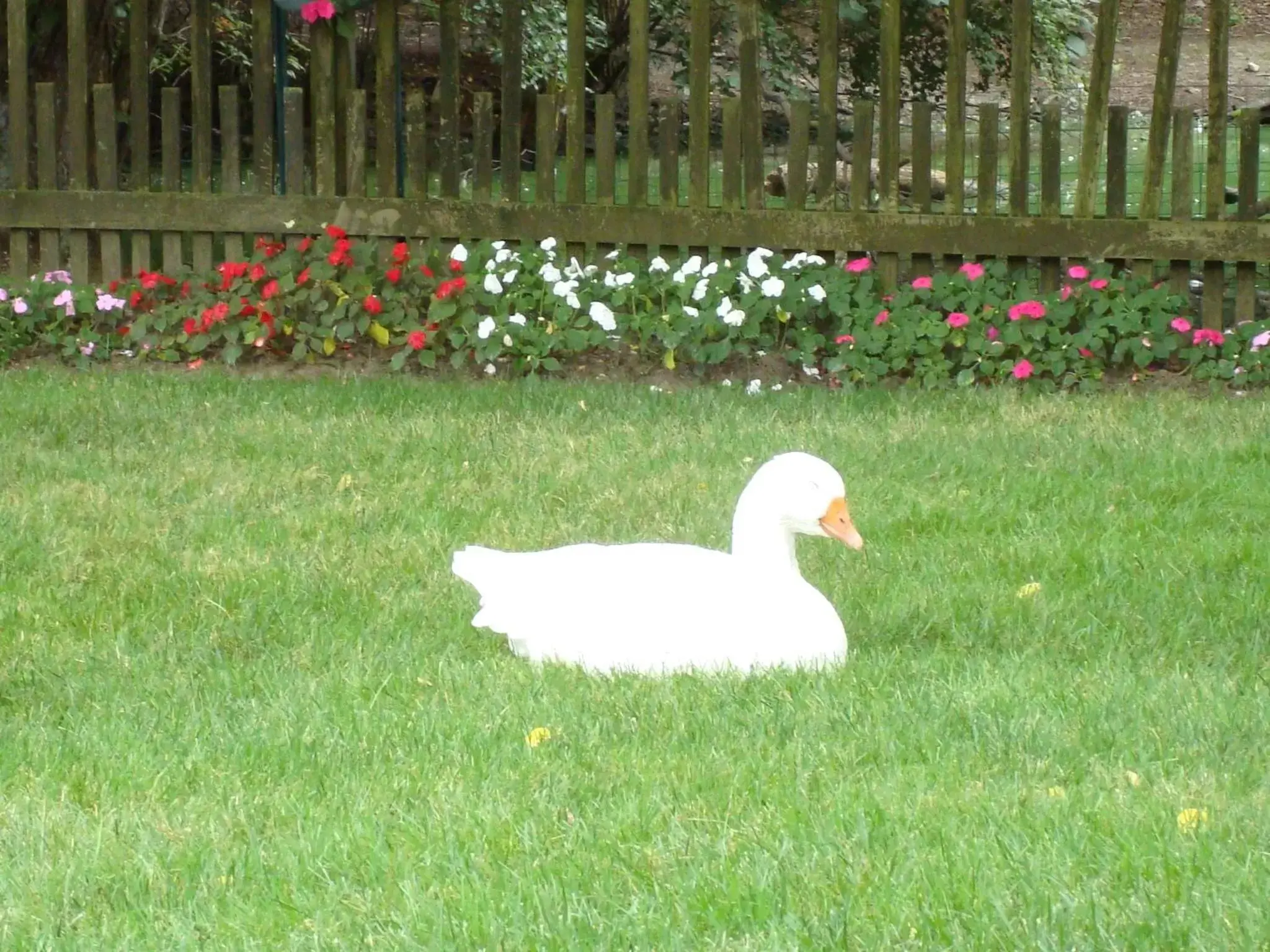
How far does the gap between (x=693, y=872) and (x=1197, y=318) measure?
625cm

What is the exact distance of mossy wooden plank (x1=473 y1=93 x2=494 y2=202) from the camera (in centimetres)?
862

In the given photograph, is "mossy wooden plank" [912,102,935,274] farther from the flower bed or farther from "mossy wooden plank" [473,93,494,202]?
"mossy wooden plank" [473,93,494,202]

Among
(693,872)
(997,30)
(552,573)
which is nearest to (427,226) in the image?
(552,573)

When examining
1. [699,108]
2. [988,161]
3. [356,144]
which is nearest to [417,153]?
[356,144]

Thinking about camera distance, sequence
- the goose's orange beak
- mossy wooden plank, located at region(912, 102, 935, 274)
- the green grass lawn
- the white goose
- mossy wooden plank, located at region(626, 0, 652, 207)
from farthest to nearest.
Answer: mossy wooden plank, located at region(626, 0, 652, 207), mossy wooden plank, located at region(912, 102, 935, 274), the goose's orange beak, the white goose, the green grass lawn

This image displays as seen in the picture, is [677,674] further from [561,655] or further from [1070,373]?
[1070,373]

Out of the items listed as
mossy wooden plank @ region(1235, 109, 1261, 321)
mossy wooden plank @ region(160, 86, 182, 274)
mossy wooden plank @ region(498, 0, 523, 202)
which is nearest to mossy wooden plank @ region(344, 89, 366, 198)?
mossy wooden plank @ region(498, 0, 523, 202)

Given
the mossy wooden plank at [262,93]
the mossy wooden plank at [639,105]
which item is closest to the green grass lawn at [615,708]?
the mossy wooden plank at [639,105]

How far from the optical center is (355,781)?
11.3 ft

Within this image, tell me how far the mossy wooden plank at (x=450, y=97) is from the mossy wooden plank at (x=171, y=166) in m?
1.34

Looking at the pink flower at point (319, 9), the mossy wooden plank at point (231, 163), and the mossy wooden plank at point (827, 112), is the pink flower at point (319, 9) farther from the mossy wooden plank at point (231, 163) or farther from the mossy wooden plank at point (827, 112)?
the mossy wooden plank at point (827, 112)

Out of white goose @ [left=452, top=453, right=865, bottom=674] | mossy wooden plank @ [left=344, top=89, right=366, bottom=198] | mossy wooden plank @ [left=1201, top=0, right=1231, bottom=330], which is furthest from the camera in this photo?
mossy wooden plank @ [left=344, top=89, right=366, bottom=198]

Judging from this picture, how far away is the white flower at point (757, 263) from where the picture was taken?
8.17 meters

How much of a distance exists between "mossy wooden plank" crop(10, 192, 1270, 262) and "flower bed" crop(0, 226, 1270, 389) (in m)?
0.13
